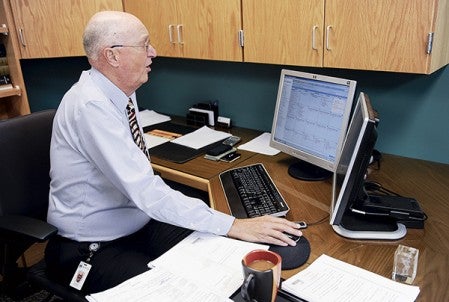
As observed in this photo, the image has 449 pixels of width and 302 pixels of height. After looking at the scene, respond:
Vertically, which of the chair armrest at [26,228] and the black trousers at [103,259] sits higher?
the chair armrest at [26,228]

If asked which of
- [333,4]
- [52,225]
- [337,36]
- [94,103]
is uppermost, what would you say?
[333,4]

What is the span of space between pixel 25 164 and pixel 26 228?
322 mm

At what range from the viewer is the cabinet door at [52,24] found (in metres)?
2.01

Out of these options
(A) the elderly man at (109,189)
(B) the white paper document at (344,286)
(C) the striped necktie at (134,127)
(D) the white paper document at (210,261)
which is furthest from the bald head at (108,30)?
(B) the white paper document at (344,286)

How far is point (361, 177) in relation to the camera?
3.73 feet

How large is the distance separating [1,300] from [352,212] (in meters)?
2.00

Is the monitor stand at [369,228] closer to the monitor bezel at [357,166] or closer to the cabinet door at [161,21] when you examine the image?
the monitor bezel at [357,166]

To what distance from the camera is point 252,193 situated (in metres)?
1.53

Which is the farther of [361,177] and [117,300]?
[361,177]

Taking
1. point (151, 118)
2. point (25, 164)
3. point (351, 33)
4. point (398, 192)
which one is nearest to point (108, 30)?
point (25, 164)

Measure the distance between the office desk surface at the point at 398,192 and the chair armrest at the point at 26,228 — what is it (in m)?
0.60

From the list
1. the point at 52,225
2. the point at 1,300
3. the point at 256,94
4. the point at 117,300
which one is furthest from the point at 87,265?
the point at 256,94

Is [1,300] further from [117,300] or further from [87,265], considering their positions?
[117,300]

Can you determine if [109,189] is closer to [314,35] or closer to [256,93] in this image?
[314,35]
